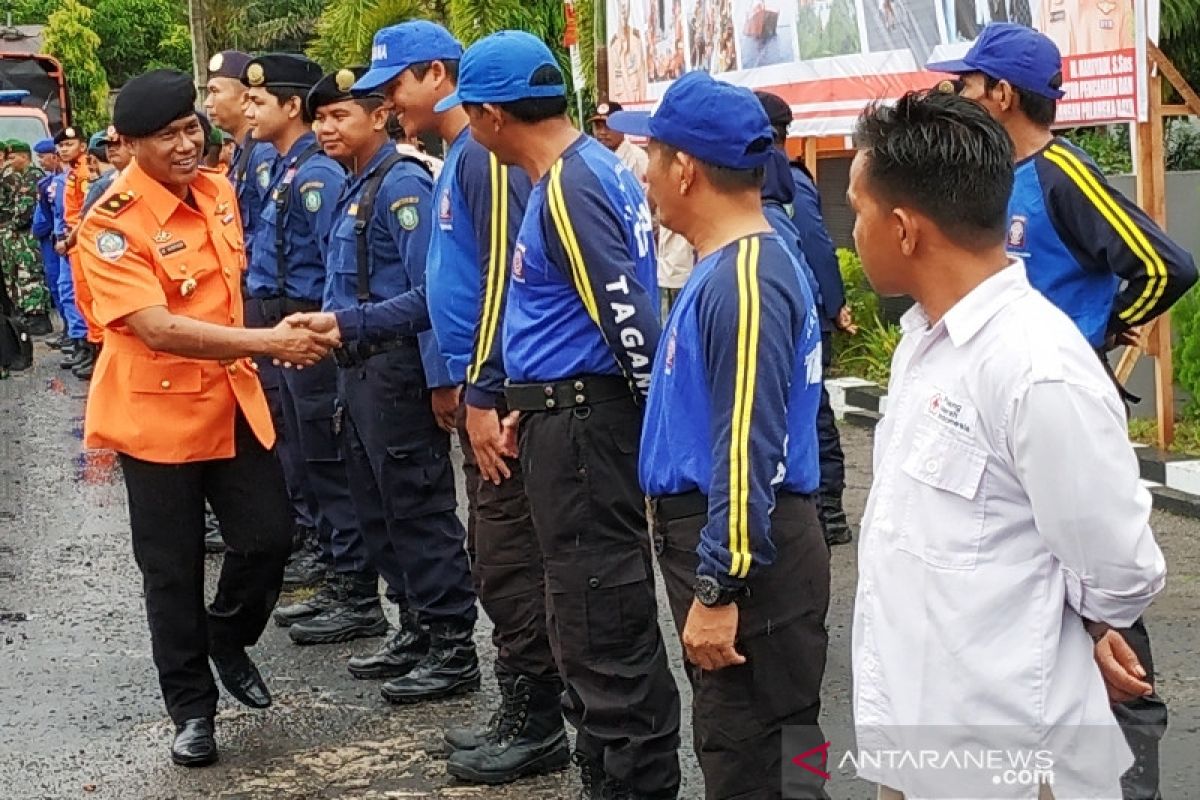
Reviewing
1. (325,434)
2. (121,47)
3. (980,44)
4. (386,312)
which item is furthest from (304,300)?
(121,47)

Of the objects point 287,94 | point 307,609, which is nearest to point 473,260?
point 307,609

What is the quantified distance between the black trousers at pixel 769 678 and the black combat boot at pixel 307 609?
3.51 m

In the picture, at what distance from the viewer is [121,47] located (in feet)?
156

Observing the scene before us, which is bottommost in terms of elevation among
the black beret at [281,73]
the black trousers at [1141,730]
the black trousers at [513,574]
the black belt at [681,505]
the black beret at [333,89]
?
the black trousers at [1141,730]

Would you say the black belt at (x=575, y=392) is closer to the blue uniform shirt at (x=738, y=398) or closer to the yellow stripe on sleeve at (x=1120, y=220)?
the blue uniform shirt at (x=738, y=398)

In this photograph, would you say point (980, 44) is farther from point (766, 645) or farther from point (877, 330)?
point (877, 330)

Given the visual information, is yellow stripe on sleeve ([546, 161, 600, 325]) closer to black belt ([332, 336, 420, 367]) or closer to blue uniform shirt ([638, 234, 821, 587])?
blue uniform shirt ([638, 234, 821, 587])

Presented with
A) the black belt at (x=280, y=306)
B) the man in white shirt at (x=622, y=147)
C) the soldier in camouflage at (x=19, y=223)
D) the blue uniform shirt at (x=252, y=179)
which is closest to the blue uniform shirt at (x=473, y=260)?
the black belt at (x=280, y=306)

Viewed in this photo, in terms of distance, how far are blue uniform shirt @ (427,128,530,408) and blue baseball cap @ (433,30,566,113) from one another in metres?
0.39

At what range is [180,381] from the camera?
16.8ft

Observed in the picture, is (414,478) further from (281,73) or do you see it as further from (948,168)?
(948,168)

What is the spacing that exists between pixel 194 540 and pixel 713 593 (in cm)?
246

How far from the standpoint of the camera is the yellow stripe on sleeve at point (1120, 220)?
4180 mm

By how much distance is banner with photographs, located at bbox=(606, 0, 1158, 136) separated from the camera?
7.55 meters
